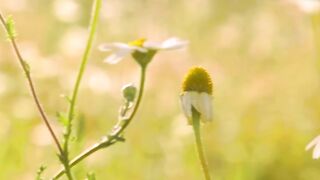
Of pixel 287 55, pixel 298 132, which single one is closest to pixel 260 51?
pixel 287 55

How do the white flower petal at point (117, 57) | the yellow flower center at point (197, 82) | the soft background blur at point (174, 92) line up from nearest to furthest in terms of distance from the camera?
the white flower petal at point (117, 57) → the yellow flower center at point (197, 82) → the soft background blur at point (174, 92)

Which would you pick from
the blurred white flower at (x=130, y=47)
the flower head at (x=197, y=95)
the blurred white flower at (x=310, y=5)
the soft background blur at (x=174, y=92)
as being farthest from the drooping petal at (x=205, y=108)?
the blurred white flower at (x=310, y=5)

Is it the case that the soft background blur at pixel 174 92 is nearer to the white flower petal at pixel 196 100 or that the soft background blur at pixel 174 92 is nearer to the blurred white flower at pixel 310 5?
the blurred white flower at pixel 310 5

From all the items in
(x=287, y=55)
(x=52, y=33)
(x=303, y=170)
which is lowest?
(x=303, y=170)

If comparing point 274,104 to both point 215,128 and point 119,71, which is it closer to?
point 215,128

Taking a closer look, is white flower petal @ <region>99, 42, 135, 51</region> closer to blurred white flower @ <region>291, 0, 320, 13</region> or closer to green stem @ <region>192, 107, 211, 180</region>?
green stem @ <region>192, 107, 211, 180</region>

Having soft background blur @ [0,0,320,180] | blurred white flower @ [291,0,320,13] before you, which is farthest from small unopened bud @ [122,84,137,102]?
blurred white flower @ [291,0,320,13]

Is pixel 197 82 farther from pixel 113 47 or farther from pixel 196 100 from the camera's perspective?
pixel 113 47
